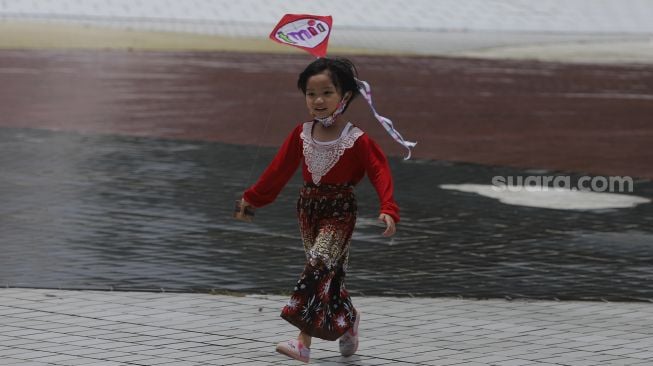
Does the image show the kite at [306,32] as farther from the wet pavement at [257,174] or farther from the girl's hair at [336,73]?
the wet pavement at [257,174]

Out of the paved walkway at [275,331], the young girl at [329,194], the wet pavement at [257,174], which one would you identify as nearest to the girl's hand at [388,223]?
the young girl at [329,194]

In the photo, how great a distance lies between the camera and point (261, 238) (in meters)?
10.7

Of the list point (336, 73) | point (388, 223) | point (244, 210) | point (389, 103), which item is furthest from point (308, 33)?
point (389, 103)

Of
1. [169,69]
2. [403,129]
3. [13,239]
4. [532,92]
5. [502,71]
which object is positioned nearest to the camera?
[13,239]

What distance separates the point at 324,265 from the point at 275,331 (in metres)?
0.65

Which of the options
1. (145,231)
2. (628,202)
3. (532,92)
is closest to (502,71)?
(532,92)

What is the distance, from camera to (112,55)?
32.8 m

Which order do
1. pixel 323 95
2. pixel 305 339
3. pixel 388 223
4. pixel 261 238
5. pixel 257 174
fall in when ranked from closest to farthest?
pixel 388 223, pixel 305 339, pixel 323 95, pixel 261 238, pixel 257 174

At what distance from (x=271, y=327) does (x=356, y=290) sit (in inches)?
48.3

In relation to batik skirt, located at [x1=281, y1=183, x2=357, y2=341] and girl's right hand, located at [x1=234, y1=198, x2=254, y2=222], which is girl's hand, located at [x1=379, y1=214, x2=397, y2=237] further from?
girl's right hand, located at [x1=234, y1=198, x2=254, y2=222]

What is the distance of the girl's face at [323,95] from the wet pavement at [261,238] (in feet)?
6.21

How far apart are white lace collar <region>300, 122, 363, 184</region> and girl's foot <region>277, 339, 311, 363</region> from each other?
30.0 inches

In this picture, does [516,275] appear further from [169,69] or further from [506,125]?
[169,69]

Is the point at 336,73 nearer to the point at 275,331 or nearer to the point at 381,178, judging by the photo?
the point at 381,178
